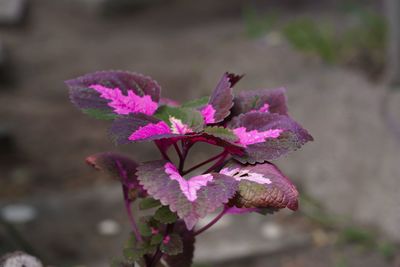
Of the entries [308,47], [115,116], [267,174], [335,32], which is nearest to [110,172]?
[115,116]

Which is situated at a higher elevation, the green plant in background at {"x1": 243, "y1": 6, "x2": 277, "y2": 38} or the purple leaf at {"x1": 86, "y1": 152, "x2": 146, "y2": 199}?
the purple leaf at {"x1": 86, "y1": 152, "x2": 146, "y2": 199}

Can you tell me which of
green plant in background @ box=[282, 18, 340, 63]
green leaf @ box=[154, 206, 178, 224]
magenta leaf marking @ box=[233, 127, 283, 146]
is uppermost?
magenta leaf marking @ box=[233, 127, 283, 146]

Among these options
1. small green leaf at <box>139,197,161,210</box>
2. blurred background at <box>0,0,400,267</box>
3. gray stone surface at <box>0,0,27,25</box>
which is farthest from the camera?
gray stone surface at <box>0,0,27,25</box>

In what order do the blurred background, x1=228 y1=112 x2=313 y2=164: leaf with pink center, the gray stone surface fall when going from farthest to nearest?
the gray stone surface → the blurred background → x1=228 y1=112 x2=313 y2=164: leaf with pink center

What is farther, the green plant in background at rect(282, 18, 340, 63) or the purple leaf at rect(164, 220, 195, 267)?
the green plant in background at rect(282, 18, 340, 63)

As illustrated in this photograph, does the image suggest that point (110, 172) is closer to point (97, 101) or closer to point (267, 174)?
point (97, 101)

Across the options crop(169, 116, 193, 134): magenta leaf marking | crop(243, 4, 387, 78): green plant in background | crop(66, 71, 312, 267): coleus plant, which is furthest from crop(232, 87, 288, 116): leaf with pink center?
crop(243, 4, 387, 78): green plant in background

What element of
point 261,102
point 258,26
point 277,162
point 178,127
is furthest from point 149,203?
point 258,26

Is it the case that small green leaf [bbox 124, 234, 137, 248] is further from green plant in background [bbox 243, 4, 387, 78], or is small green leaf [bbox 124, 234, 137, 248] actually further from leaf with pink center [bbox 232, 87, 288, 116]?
green plant in background [bbox 243, 4, 387, 78]
